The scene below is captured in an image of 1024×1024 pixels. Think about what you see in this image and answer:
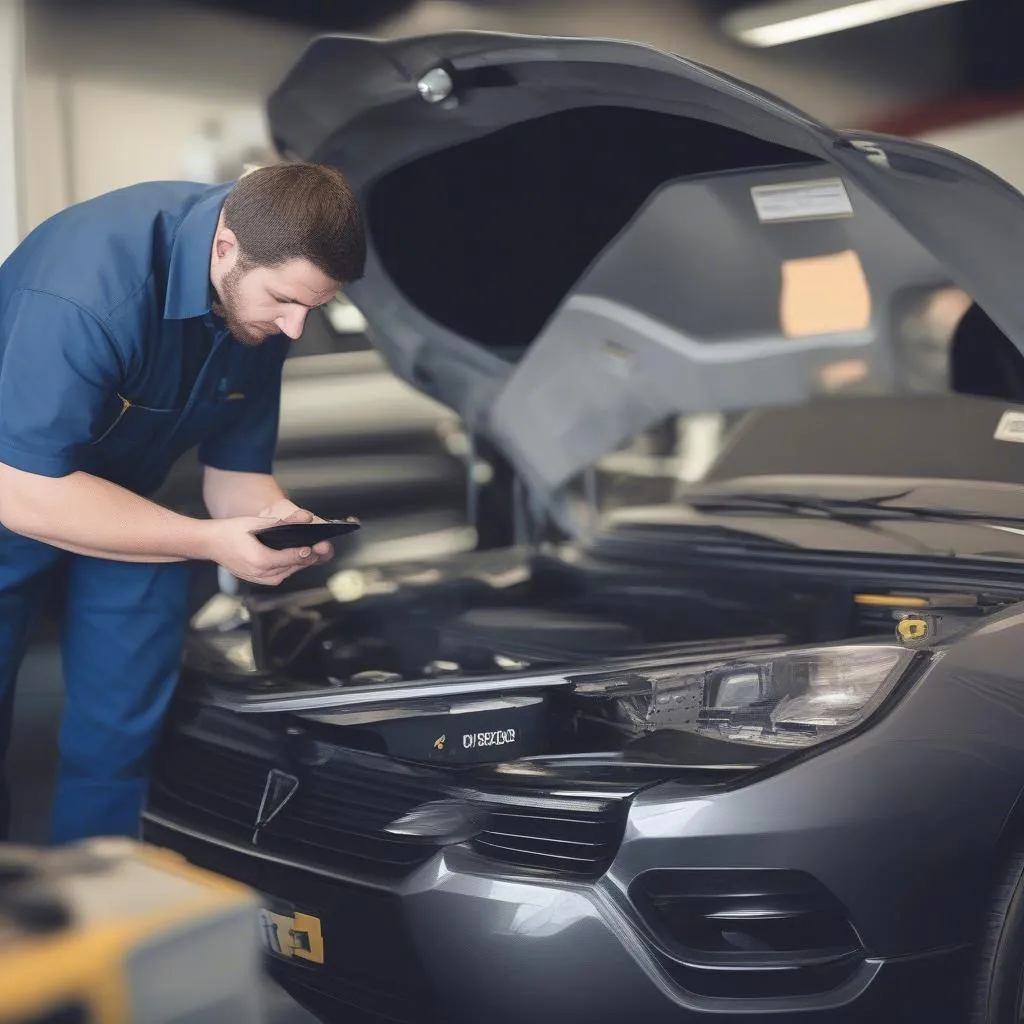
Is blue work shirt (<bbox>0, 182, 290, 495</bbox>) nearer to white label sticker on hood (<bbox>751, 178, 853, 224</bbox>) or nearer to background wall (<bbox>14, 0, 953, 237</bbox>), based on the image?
background wall (<bbox>14, 0, 953, 237</bbox>)

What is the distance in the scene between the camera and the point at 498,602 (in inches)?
82.7

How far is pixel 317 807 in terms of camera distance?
5.03 feet

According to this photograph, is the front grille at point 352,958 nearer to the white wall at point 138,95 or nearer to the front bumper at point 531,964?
the front bumper at point 531,964

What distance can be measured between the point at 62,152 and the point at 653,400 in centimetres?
140

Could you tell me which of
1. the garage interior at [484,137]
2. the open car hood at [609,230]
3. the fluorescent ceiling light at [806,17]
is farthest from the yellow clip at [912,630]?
the fluorescent ceiling light at [806,17]

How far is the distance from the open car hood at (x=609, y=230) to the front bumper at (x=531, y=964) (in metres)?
0.94

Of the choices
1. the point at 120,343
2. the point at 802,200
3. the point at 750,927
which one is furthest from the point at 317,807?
the point at 802,200

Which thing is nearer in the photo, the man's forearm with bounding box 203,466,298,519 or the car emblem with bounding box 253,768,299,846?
the car emblem with bounding box 253,768,299,846

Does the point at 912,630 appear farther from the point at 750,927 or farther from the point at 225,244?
the point at 225,244

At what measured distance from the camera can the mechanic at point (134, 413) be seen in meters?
1.51

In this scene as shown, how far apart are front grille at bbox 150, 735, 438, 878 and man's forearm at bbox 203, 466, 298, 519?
0.43m

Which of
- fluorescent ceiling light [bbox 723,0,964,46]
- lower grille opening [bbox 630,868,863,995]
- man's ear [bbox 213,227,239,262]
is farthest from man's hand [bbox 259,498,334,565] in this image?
fluorescent ceiling light [bbox 723,0,964,46]

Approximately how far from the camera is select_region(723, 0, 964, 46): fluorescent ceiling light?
2.36 meters

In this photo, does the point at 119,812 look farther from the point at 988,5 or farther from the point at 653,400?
the point at 988,5
